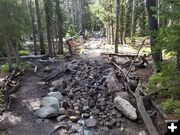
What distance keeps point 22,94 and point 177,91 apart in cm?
760

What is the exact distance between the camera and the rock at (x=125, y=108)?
9723 millimetres

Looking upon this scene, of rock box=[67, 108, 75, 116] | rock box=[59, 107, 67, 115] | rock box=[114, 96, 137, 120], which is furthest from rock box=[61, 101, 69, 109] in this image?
rock box=[114, 96, 137, 120]

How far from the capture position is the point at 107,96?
12.2 meters

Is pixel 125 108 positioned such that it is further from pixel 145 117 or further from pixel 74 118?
pixel 74 118

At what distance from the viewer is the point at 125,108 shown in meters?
10.1

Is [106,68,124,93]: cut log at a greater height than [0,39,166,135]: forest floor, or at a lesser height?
greater

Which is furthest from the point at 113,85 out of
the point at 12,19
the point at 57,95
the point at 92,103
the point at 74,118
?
the point at 12,19

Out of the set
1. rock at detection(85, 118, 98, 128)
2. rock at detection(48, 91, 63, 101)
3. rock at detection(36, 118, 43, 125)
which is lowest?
rock at detection(36, 118, 43, 125)

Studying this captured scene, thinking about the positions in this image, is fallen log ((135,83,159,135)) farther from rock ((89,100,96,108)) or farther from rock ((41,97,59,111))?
rock ((41,97,59,111))

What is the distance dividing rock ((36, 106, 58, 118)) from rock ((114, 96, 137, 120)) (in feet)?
7.96

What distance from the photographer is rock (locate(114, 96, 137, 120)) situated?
9723 mm

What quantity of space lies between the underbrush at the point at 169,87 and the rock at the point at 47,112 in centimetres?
399

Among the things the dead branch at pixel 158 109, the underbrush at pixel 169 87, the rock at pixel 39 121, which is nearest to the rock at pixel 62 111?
the rock at pixel 39 121

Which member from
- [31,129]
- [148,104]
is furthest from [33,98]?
[148,104]
